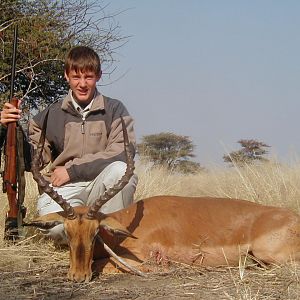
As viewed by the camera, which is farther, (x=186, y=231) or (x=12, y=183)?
(x=12, y=183)

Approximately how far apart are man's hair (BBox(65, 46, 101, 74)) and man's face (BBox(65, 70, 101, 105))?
4 cm

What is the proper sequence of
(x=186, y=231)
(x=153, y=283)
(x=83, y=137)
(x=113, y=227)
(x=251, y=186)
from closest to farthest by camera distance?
(x=153, y=283) → (x=113, y=227) → (x=186, y=231) → (x=83, y=137) → (x=251, y=186)

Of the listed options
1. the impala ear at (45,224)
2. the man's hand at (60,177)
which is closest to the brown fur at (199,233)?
the impala ear at (45,224)

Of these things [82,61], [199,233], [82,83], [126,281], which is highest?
[82,61]

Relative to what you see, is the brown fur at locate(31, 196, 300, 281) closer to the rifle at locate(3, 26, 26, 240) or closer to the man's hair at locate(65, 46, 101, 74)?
the rifle at locate(3, 26, 26, 240)

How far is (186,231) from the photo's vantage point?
17.1ft

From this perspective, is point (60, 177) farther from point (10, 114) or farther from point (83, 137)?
Result: point (10, 114)

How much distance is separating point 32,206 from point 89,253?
2769 millimetres

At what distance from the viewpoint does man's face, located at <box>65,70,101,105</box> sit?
556cm

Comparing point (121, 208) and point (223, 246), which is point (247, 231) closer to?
point (223, 246)

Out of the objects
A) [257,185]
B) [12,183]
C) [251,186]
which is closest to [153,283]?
[12,183]

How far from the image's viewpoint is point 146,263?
194 inches

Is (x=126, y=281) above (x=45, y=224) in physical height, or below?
below

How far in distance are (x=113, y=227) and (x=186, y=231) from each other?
0.79 meters
